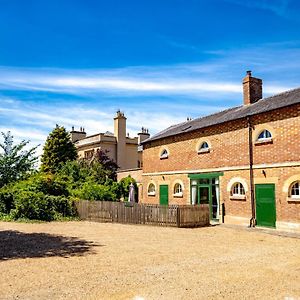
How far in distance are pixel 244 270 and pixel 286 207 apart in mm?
8175

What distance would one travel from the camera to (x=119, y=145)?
3881cm

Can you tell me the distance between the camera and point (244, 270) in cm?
870

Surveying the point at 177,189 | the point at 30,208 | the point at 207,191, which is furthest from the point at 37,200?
the point at 207,191

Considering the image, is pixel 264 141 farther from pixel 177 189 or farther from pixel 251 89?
pixel 177 189

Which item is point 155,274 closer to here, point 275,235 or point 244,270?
point 244,270

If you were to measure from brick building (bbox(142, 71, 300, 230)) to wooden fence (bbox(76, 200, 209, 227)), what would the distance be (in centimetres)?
208

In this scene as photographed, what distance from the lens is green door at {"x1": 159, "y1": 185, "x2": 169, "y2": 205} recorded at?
2423 cm

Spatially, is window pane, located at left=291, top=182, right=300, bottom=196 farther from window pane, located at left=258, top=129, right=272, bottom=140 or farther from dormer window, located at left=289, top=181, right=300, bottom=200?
window pane, located at left=258, top=129, right=272, bottom=140

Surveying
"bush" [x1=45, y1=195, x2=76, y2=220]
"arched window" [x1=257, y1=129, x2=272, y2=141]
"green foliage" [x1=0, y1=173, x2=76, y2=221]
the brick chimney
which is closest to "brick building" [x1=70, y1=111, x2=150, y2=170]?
"green foliage" [x1=0, y1=173, x2=76, y2=221]

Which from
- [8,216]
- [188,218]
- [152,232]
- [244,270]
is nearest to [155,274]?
Result: [244,270]

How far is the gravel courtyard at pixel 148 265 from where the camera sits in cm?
696

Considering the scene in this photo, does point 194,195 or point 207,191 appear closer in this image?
point 207,191

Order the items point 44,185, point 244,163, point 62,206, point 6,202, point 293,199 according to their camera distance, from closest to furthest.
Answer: point 293,199 < point 244,163 < point 62,206 < point 6,202 < point 44,185

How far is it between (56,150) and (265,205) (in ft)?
91.0
